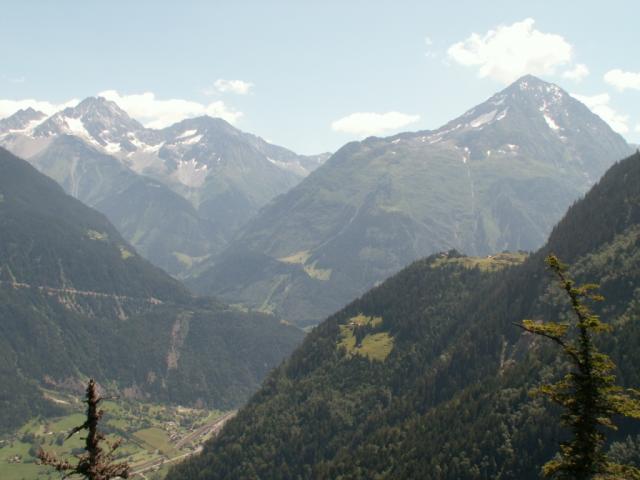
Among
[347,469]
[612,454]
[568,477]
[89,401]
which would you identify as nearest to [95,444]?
[89,401]

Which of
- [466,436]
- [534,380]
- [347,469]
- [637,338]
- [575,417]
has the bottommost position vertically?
[347,469]

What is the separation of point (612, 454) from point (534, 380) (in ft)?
146

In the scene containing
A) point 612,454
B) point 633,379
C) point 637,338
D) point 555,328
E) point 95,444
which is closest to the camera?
point 555,328

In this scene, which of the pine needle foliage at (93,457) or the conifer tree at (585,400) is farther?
the pine needle foliage at (93,457)

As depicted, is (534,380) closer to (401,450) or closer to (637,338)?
(637,338)

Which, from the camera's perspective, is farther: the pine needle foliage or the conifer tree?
the pine needle foliage

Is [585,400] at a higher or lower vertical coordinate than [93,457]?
higher

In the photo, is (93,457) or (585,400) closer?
(585,400)

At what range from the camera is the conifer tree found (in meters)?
34.8

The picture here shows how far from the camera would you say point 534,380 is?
17212 cm

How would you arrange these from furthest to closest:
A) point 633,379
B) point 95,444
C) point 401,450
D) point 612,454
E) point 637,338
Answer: point 401,450, point 637,338, point 633,379, point 612,454, point 95,444

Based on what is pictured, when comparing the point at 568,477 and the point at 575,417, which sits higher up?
the point at 575,417

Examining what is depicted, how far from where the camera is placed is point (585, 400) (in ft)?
117

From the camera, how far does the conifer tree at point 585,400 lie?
114ft
